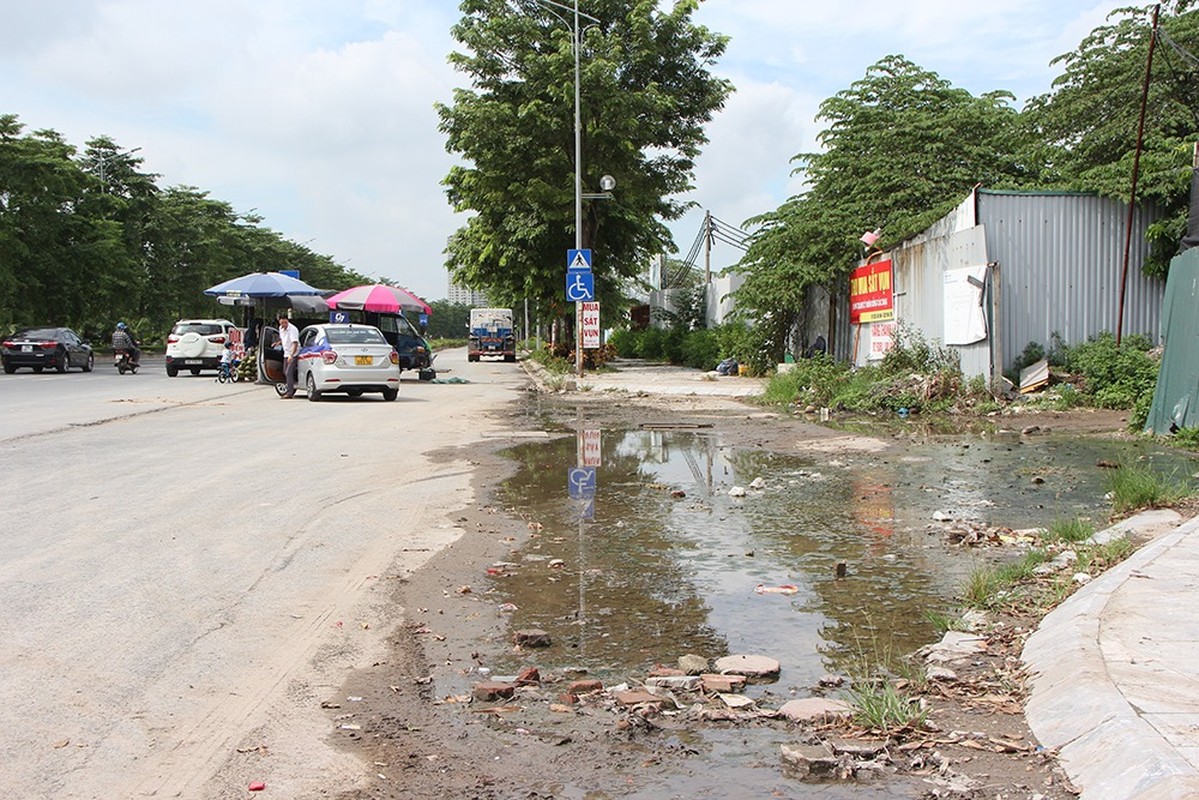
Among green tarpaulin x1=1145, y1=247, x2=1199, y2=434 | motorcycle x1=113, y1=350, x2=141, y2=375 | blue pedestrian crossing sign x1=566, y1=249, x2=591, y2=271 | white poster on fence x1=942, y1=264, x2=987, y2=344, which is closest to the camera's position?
green tarpaulin x1=1145, y1=247, x2=1199, y2=434

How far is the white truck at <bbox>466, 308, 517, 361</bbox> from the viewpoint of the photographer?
181 feet

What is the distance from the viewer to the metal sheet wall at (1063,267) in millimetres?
17406

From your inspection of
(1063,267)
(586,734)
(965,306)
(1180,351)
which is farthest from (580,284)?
(586,734)

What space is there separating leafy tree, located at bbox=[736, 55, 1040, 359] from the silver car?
30.2 ft

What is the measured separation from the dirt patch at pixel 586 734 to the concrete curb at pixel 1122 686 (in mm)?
116

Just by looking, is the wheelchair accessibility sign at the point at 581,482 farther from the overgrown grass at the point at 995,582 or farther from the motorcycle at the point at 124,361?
the motorcycle at the point at 124,361

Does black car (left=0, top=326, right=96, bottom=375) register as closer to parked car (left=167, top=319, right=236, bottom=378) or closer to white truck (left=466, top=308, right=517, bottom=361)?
parked car (left=167, top=319, right=236, bottom=378)

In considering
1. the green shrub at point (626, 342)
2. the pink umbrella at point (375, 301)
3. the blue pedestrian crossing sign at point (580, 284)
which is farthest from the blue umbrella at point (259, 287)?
the green shrub at point (626, 342)

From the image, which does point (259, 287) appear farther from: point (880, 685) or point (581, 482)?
point (880, 685)

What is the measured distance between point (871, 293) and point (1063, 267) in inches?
211

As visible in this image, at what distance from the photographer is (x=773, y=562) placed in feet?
23.4

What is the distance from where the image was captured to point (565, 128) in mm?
35062

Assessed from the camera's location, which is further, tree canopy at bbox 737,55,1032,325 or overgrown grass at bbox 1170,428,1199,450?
tree canopy at bbox 737,55,1032,325

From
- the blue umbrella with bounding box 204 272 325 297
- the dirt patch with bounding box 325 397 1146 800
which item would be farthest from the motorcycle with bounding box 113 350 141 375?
the dirt patch with bounding box 325 397 1146 800
